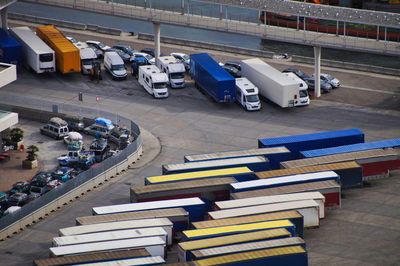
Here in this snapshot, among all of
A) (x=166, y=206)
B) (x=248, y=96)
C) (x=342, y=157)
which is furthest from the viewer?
(x=248, y=96)

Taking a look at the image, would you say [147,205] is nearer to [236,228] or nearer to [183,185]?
[183,185]

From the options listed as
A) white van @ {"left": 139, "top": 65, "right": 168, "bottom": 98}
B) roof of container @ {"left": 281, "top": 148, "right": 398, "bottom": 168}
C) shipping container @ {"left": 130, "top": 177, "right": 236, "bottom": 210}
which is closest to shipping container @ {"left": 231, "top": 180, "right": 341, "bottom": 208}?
shipping container @ {"left": 130, "top": 177, "right": 236, "bottom": 210}

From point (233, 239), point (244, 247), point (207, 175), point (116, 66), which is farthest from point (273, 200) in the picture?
point (116, 66)

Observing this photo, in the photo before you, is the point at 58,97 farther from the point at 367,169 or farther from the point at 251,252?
the point at 251,252

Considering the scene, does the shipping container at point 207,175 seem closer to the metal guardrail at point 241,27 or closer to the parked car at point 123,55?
the metal guardrail at point 241,27

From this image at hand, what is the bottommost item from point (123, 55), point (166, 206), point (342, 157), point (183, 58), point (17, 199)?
point (17, 199)

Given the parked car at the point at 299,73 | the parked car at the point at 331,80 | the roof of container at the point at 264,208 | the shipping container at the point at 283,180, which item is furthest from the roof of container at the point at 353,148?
the parked car at the point at 299,73

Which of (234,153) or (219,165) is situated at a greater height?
(234,153)

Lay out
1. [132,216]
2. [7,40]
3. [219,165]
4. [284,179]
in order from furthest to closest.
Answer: [7,40]
[219,165]
[284,179]
[132,216]

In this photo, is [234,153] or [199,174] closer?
[199,174]
